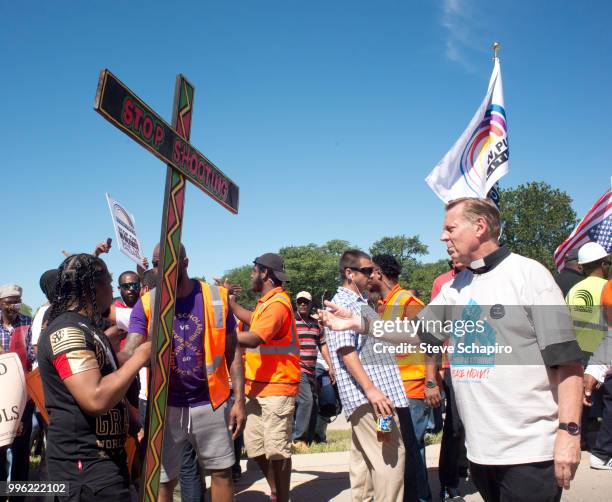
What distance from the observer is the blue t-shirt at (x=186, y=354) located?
3.58 metres

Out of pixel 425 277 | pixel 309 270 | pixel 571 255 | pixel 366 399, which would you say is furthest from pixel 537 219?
pixel 366 399

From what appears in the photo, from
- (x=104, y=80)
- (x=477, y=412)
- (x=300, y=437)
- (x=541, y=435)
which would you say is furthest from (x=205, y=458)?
(x=300, y=437)

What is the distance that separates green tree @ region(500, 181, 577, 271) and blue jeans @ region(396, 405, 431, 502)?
50.7 meters

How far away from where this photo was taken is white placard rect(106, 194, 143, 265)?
14.5 feet

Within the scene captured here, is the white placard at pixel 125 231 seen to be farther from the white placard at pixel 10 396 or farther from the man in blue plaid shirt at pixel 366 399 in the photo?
the man in blue plaid shirt at pixel 366 399

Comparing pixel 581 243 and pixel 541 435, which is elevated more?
pixel 581 243

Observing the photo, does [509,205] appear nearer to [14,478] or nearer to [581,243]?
[581,243]

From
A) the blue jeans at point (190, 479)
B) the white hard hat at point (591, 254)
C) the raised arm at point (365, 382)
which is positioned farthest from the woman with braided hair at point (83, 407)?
the white hard hat at point (591, 254)

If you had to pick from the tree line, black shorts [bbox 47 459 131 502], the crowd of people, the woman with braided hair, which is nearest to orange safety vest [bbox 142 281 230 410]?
the crowd of people

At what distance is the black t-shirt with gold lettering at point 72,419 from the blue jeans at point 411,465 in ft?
7.30

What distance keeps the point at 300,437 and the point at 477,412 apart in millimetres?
5536

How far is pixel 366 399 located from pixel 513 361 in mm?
1377

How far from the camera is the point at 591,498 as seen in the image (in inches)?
184

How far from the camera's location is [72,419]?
2320 millimetres
